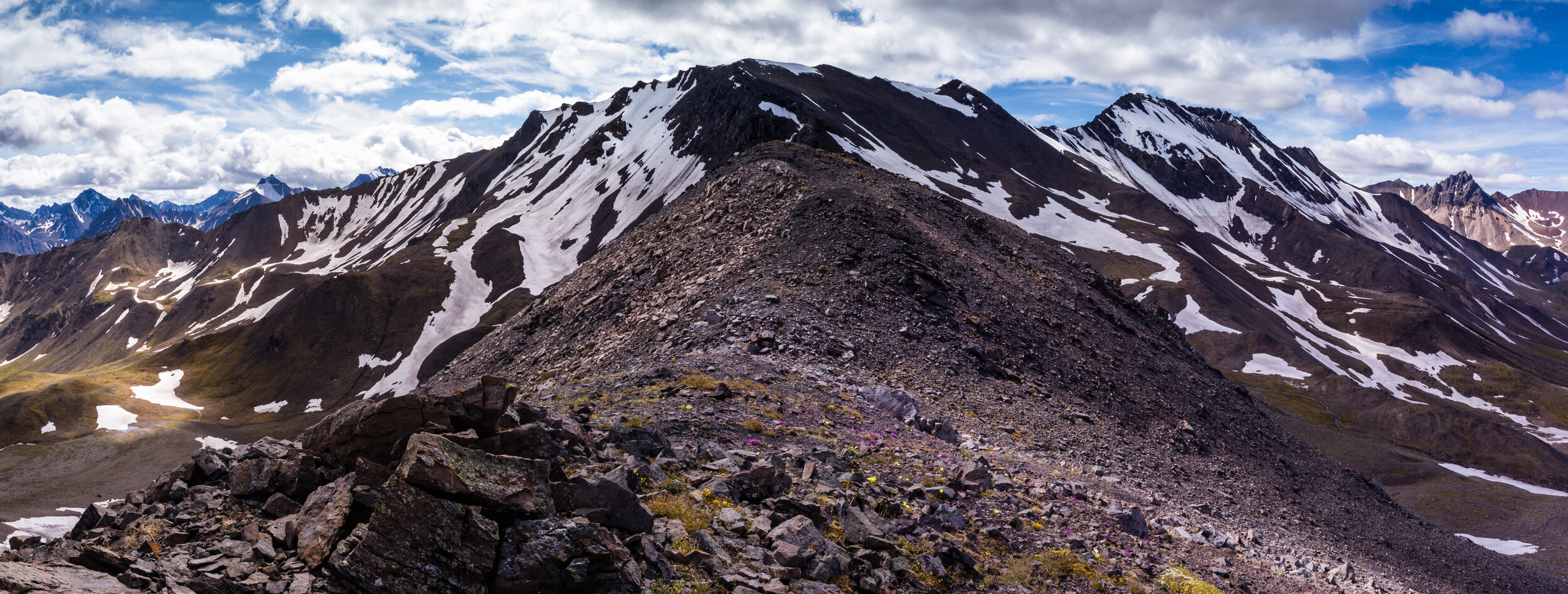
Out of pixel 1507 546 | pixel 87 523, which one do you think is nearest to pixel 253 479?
pixel 87 523

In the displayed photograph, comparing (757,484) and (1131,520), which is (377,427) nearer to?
(757,484)

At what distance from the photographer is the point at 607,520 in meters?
10.8

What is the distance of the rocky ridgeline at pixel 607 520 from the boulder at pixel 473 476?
3 cm

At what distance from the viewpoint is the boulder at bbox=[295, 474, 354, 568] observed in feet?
30.5

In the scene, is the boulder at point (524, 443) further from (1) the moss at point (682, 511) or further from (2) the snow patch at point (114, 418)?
(2) the snow patch at point (114, 418)

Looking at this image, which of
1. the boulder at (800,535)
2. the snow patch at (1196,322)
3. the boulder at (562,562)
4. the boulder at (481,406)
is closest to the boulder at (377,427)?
the boulder at (481,406)

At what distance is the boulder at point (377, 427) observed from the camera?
11.3 meters

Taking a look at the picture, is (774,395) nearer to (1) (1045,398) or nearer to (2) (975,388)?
(2) (975,388)

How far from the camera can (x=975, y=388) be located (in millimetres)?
26016

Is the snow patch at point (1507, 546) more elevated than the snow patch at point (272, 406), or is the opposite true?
the snow patch at point (1507, 546)

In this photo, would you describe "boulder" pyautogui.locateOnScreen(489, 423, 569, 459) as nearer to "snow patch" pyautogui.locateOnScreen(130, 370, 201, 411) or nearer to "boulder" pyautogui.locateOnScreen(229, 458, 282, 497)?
"boulder" pyautogui.locateOnScreen(229, 458, 282, 497)

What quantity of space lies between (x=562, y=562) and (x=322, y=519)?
346 centimetres

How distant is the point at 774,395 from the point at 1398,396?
166 metres

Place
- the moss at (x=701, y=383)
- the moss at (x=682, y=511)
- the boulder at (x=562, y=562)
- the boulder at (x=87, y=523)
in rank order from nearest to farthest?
the boulder at (x=562, y=562)
the boulder at (x=87, y=523)
the moss at (x=682, y=511)
the moss at (x=701, y=383)
